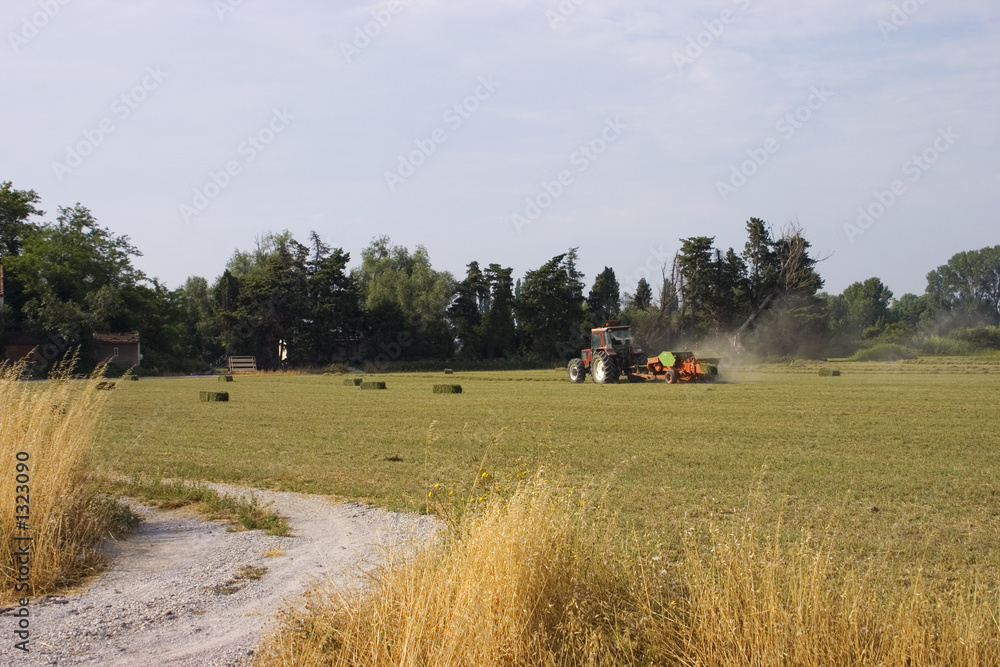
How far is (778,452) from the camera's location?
12.1 metres

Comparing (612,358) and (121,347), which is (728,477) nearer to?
(612,358)

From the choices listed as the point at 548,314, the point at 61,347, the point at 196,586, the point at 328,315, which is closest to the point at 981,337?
the point at 548,314

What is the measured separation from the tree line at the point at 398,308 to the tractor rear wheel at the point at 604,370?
25.6 meters

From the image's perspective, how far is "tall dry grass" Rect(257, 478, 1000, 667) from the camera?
423 cm

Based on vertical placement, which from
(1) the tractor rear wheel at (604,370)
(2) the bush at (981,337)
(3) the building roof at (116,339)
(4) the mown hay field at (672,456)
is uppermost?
(3) the building roof at (116,339)

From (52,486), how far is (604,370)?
27722 millimetres

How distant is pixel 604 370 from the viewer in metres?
33.3

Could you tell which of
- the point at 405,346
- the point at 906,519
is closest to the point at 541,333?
the point at 405,346

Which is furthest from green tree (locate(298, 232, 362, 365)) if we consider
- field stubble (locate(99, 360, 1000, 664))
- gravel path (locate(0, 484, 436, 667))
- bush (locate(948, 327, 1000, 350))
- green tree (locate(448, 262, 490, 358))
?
gravel path (locate(0, 484, 436, 667))

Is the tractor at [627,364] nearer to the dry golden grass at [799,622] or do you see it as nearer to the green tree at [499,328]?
the dry golden grass at [799,622]

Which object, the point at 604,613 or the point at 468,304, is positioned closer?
the point at 604,613

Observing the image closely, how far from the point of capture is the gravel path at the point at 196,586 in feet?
16.5

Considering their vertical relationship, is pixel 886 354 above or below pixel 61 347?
below

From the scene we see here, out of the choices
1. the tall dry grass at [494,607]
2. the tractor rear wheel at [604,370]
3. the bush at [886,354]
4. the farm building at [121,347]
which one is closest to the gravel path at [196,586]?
the tall dry grass at [494,607]
